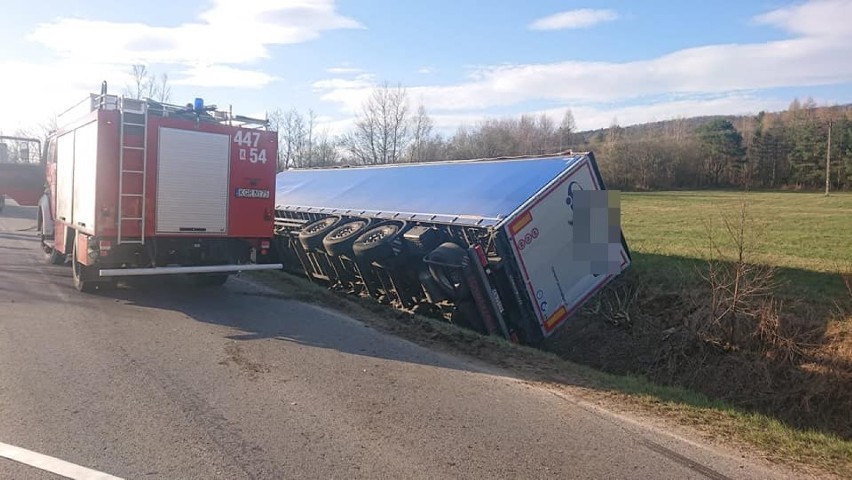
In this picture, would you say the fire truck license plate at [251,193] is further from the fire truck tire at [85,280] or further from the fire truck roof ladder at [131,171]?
the fire truck tire at [85,280]

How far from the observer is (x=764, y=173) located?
6306cm

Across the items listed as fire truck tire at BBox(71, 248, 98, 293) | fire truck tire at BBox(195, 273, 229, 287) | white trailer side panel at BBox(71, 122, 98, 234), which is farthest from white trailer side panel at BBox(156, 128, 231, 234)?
fire truck tire at BBox(71, 248, 98, 293)

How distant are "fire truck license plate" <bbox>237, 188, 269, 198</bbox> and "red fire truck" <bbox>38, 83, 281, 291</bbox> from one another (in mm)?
17

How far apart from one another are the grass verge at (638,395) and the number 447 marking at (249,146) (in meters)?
2.83

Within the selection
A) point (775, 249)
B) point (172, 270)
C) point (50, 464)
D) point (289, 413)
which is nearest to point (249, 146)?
point (172, 270)

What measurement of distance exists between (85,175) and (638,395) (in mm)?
8995

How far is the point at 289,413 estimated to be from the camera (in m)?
5.35

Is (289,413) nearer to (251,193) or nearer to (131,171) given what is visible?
(131,171)

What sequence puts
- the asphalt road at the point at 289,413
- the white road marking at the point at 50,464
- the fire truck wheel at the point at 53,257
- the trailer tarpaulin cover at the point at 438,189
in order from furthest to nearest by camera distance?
the fire truck wheel at the point at 53,257
the trailer tarpaulin cover at the point at 438,189
the asphalt road at the point at 289,413
the white road marking at the point at 50,464

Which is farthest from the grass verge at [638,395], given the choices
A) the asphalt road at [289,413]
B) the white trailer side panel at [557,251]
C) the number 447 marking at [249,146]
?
the number 447 marking at [249,146]

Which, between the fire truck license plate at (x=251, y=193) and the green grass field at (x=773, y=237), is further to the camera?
the green grass field at (x=773, y=237)

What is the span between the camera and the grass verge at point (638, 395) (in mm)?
4949

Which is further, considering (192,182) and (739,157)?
(739,157)

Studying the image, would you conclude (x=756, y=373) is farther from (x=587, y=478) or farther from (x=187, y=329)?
(x=187, y=329)
